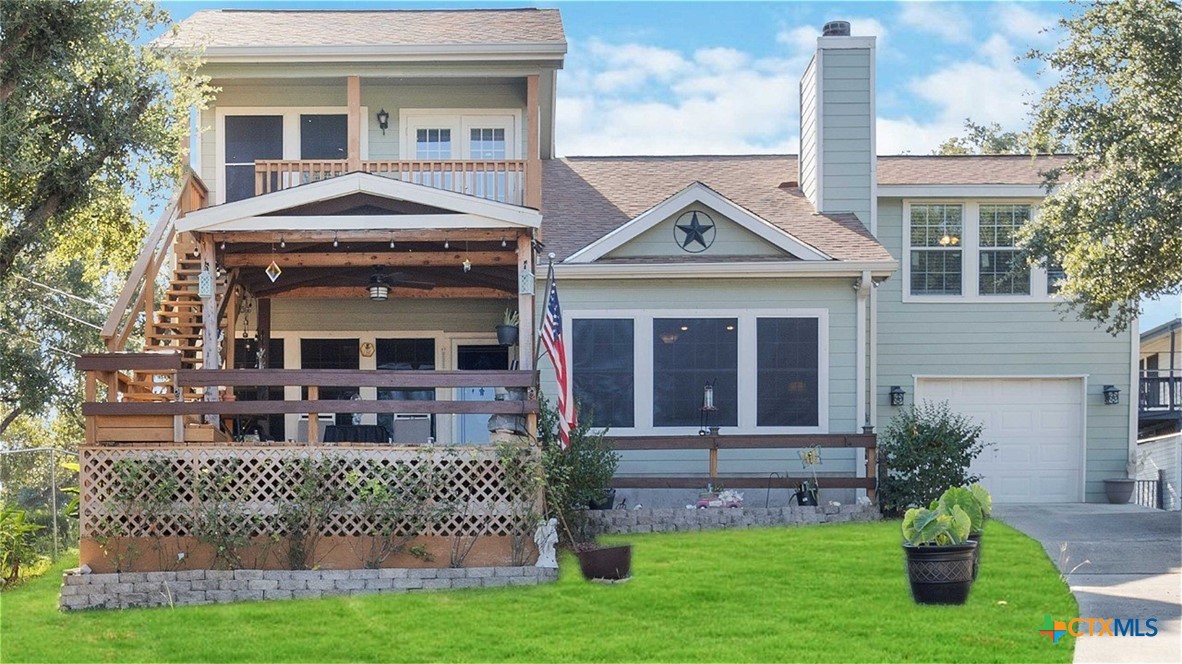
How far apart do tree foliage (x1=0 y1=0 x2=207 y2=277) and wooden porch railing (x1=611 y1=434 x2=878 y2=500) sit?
6.00 m

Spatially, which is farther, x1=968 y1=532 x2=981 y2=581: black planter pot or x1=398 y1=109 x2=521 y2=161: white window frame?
x1=398 y1=109 x2=521 y2=161: white window frame

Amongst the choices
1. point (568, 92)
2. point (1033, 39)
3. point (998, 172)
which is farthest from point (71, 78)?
point (998, 172)

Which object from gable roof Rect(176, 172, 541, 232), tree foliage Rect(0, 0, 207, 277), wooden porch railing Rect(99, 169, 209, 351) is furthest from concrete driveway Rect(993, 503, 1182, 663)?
tree foliage Rect(0, 0, 207, 277)

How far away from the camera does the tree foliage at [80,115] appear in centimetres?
1230

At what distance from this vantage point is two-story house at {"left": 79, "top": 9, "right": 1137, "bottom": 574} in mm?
13688

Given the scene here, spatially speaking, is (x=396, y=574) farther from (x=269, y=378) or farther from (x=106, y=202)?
(x=106, y=202)

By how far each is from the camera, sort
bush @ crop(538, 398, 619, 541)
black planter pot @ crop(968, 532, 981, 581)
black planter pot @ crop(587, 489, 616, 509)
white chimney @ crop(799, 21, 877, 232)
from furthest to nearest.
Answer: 1. white chimney @ crop(799, 21, 877, 232)
2. black planter pot @ crop(587, 489, 616, 509)
3. bush @ crop(538, 398, 619, 541)
4. black planter pot @ crop(968, 532, 981, 581)

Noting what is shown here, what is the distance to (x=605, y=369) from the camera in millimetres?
16328

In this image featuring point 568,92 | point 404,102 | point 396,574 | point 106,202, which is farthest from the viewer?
point 568,92

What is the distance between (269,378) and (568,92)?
937cm

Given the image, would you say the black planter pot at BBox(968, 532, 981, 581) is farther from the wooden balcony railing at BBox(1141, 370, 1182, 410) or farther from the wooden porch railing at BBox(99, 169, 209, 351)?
the wooden balcony railing at BBox(1141, 370, 1182, 410)

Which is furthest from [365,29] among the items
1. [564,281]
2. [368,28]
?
[564,281]

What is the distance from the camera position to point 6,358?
22.3 metres

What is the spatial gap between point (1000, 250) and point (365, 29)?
29.9 feet
